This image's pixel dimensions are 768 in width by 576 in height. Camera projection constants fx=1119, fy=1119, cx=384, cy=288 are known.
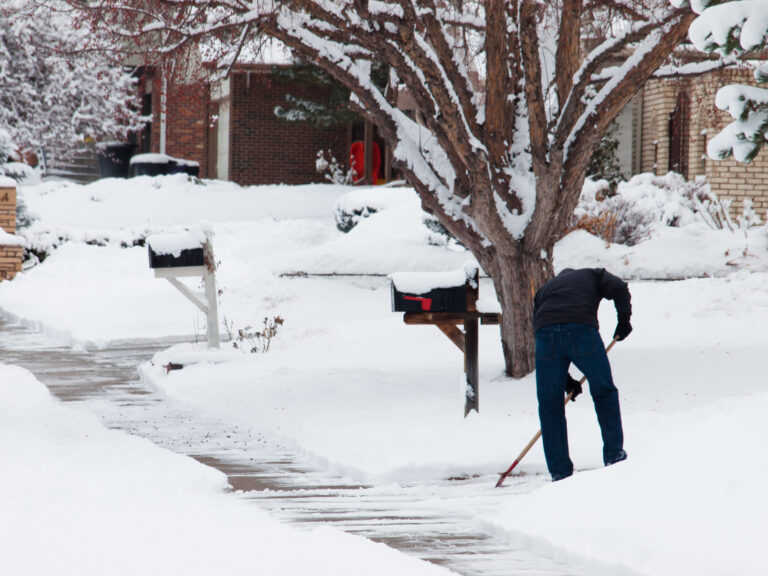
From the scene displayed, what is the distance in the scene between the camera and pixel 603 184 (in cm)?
1930

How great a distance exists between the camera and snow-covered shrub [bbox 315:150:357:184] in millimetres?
28305

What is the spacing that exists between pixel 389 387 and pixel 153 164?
2031 cm

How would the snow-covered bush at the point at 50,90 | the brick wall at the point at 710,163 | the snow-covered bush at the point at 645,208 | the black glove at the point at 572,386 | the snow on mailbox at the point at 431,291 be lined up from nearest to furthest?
the black glove at the point at 572,386, the snow on mailbox at the point at 431,291, the snow-covered bush at the point at 645,208, the brick wall at the point at 710,163, the snow-covered bush at the point at 50,90

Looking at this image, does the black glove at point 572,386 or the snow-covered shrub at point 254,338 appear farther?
the snow-covered shrub at point 254,338

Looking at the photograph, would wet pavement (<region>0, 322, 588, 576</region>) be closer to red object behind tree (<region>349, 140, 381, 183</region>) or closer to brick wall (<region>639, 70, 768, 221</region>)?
brick wall (<region>639, 70, 768, 221</region>)

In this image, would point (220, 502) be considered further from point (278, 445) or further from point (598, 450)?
point (598, 450)

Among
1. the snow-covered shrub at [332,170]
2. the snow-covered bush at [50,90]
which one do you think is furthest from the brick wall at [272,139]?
the snow-covered bush at [50,90]

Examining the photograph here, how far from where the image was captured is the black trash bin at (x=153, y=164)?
1157 inches

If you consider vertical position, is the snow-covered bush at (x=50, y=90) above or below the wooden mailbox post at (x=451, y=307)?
above

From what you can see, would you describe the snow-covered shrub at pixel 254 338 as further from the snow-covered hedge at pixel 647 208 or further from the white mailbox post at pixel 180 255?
the snow-covered hedge at pixel 647 208

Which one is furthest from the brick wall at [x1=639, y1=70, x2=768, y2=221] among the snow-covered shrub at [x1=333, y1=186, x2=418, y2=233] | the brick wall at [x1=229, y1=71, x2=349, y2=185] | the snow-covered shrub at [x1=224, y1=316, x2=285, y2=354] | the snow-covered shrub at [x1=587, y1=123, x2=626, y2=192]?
the snow-covered shrub at [x1=224, y1=316, x2=285, y2=354]

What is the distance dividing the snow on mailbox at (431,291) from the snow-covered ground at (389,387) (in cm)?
91

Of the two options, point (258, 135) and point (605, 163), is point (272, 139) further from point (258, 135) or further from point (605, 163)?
point (605, 163)

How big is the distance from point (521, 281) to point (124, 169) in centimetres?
2445
